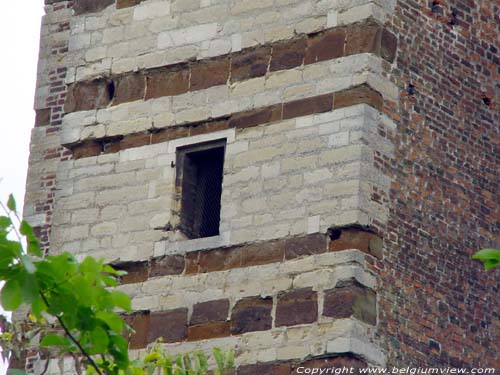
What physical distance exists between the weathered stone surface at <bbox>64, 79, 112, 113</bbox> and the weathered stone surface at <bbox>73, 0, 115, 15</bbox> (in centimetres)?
74

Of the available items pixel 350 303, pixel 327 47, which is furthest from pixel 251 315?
pixel 327 47

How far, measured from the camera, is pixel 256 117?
1733 cm

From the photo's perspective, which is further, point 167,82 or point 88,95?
point 88,95

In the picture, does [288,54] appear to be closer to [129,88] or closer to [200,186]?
[200,186]

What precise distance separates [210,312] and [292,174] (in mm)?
1356

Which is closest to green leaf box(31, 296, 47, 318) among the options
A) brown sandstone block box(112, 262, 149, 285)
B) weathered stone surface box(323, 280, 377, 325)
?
weathered stone surface box(323, 280, 377, 325)

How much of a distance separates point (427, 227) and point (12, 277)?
20.2 feet

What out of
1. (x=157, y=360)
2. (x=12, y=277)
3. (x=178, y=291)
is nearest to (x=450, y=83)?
(x=178, y=291)

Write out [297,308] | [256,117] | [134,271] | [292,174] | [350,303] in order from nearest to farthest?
[350,303]
[297,308]
[292,174]
[256,117]
[134,271]

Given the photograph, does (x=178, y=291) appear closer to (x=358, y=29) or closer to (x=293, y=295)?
(x=293, y=295)

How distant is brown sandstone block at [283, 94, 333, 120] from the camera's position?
55.7ft

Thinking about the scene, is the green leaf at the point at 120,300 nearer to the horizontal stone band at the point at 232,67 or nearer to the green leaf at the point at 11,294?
the green leaf at the point at 11,294

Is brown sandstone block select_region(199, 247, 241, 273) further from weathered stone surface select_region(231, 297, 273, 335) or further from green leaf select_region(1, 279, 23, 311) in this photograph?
green leaf select_region(1, 279, 23, 311)

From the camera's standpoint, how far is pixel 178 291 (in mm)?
17141
